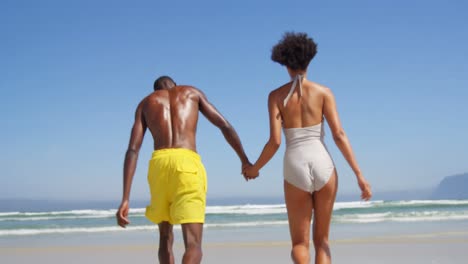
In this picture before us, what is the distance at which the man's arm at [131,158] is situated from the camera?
409 centimetres

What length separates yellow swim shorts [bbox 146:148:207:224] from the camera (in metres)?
4.08

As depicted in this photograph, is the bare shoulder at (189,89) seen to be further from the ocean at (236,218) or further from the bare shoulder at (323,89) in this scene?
the ocean at (236,218)

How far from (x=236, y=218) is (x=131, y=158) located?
15.2 meters

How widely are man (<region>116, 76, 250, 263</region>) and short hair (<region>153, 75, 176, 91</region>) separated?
0.13 ft

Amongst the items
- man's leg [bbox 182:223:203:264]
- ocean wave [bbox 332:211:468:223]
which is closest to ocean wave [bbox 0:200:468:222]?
ocean wave [bbox 332:211:468:223]

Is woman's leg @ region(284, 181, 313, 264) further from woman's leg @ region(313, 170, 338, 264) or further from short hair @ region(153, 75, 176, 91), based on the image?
short hair @ region(153, 75, 176, 91)

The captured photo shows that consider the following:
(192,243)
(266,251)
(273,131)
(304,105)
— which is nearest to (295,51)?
(304,105)

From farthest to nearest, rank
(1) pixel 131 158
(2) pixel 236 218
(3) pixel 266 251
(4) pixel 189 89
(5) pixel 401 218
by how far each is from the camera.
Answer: (2) pixel 236 218
(5) pixel 401 218
(3) pixel 266 251
(4) pixel 189 89
(1) pixel 131 158

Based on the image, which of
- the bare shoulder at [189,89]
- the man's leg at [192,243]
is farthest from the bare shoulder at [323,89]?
the man's leg at [192,243]

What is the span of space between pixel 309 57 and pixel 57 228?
47.5ft

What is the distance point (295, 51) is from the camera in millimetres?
4188

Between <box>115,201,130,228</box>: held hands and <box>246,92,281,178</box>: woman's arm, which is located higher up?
<box>246,92,281,178</box>: woman's arm

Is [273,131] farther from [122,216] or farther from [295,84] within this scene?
[122,216]

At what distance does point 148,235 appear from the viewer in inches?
512
